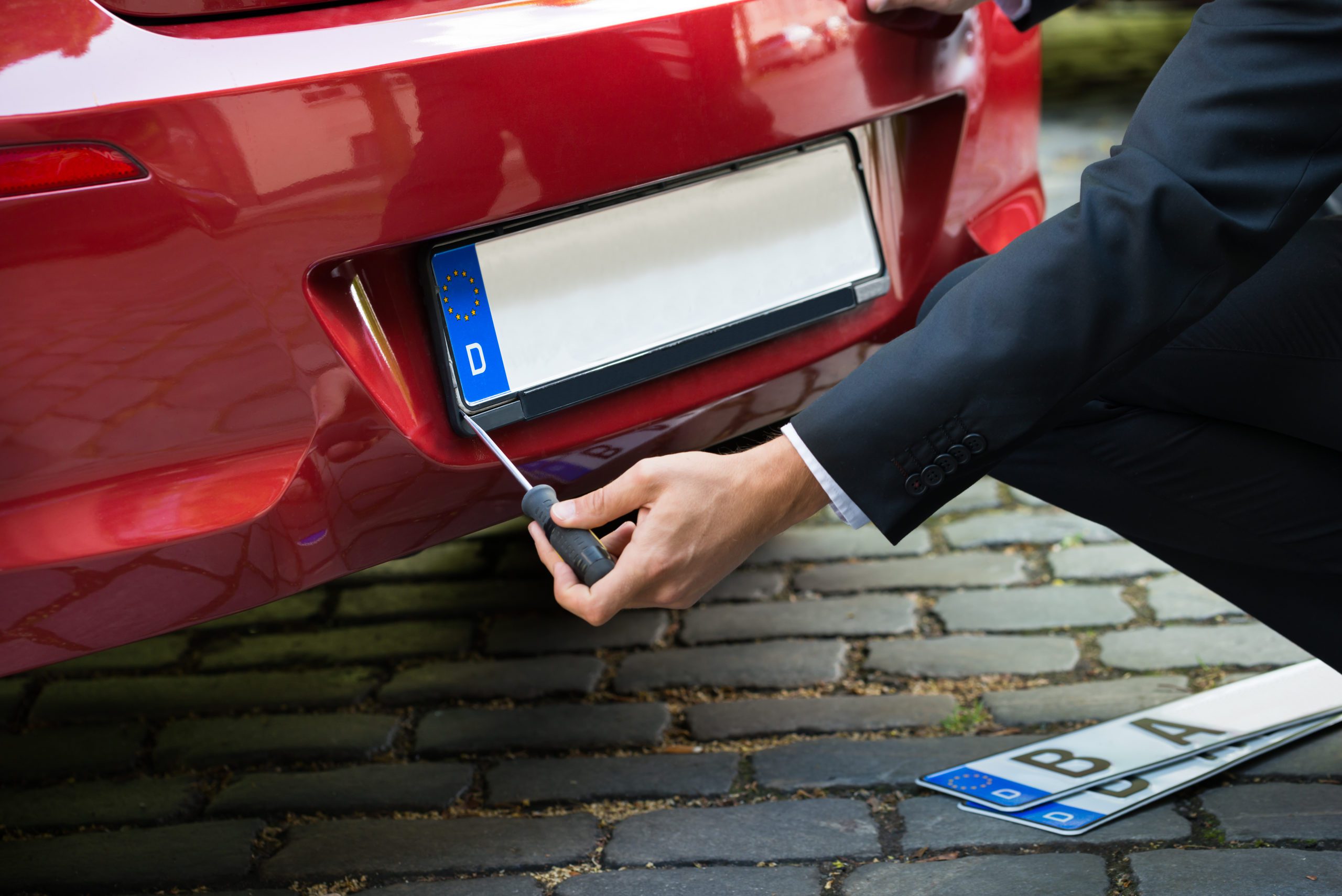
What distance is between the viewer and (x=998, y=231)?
79.6 inches

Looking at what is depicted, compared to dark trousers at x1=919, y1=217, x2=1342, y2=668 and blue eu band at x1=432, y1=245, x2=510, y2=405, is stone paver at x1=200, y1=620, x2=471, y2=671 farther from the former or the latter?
dark trousers at x1=919, y1=217, x2=1342, y2=668

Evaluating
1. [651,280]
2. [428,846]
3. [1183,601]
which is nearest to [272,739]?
[428,846]

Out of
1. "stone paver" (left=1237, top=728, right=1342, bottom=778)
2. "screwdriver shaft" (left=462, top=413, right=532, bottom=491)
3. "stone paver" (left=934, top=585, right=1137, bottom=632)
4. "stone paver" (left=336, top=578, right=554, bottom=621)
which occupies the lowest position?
"stone paver" (left=1237, top=728, right=1342, bottom=778)

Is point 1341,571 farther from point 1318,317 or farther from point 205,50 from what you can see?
point 205,50

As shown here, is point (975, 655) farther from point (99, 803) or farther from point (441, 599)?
point (99, 803)

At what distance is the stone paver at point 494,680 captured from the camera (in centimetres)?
220

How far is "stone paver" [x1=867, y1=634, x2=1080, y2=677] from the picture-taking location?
2.13 metres

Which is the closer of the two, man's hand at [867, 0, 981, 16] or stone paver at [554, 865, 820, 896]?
stone paver at [554, 865, 820, 896]

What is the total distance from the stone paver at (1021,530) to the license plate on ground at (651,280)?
974mm

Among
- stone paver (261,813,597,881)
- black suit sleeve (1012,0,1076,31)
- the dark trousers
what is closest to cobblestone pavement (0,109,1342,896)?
stone paver (261,813,597,881)

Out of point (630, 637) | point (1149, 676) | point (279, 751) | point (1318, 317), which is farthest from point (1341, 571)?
point (279, 751)

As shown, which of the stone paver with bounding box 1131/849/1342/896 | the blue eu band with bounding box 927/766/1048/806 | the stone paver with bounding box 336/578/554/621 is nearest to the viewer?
the stone paver with bounding box 1131/849/1342/896

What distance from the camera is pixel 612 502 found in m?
1.30

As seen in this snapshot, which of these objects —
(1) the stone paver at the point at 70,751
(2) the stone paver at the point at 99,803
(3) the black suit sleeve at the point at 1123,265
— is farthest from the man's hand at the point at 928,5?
(1) the stone paver at the point at 70,751
